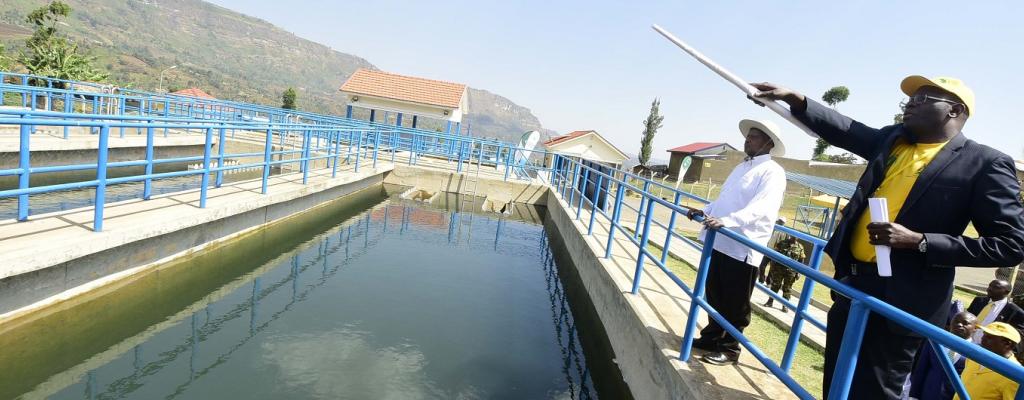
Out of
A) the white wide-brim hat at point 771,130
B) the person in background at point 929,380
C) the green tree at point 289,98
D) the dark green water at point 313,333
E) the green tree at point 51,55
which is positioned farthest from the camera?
the green tree at point 289,98

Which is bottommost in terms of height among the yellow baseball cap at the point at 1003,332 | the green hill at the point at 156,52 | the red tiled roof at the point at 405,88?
the yellow baseball cap at the point at 1003,332

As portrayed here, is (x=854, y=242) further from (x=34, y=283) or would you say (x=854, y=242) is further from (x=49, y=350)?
(x=34, y=283)

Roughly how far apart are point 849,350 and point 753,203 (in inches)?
51.2

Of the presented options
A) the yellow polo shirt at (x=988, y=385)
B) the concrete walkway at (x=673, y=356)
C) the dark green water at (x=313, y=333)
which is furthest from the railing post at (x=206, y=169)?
the yellow polo shirt at (x=988, y=385)

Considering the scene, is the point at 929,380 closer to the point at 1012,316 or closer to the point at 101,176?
the point at 1012,316

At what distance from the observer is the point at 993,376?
2.48 meters

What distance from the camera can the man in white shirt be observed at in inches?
121

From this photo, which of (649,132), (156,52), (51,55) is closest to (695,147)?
(649,132)

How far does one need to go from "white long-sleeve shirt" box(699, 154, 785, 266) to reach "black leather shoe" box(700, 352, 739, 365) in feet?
1.91

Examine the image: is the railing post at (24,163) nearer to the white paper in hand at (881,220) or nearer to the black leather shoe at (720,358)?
the black leather shoe at (720,358)

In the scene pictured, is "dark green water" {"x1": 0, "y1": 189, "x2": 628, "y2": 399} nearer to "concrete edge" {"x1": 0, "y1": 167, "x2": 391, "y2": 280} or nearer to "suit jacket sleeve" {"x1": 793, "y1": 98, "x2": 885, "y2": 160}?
"concrete edge" {"x1": 0, "y1": 167, "x2": 391, "y2": 280}

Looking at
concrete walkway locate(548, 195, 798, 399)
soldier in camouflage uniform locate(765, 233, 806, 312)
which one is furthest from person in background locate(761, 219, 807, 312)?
concrete walkway locate(548, 195, 798, 399)

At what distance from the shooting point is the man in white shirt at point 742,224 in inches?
121

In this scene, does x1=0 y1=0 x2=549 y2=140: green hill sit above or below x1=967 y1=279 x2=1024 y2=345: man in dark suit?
above
